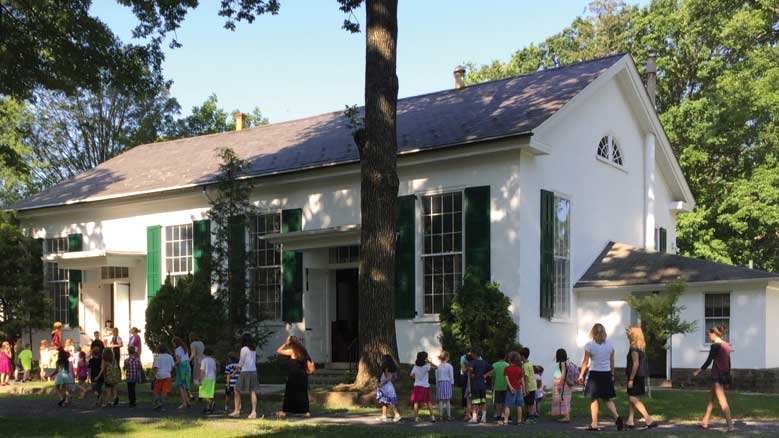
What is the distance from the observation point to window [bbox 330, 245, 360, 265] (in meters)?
21.5

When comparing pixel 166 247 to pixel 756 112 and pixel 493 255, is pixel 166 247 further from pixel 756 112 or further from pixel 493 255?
pixel 756 112

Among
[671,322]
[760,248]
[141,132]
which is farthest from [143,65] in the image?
→ [141,132]

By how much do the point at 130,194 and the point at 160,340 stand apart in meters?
5.10

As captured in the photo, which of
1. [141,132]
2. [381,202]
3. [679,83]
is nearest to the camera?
[381,202]

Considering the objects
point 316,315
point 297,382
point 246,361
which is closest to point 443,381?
point 297,382

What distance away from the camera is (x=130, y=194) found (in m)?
24.2

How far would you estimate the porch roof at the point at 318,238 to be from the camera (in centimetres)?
1984

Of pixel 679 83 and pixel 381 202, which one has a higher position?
pixel 679 83

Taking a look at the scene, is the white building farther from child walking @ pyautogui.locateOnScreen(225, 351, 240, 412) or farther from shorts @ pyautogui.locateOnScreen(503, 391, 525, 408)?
child walking @ pyautogui.locateOnScreen(225, 351, 240, 412)

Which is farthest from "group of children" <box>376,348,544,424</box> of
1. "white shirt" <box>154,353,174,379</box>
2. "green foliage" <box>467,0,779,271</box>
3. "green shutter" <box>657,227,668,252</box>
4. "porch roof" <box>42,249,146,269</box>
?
"green foliage" <box>467,0,779,271</box>

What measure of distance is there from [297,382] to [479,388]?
2.89m

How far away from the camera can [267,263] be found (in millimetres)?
22266

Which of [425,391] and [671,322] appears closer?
[425,391]

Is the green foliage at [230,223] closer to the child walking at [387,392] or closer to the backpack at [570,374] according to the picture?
the child walking at [387,392]
